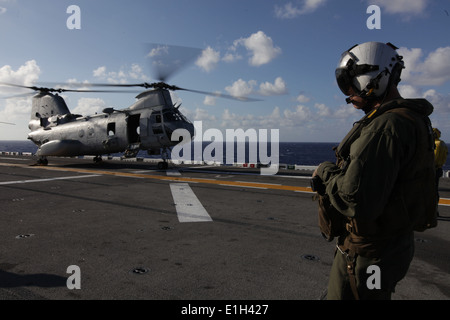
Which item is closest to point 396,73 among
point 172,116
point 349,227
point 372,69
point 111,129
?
point 372,69

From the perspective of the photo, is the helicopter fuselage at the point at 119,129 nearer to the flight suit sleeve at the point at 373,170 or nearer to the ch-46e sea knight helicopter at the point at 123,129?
the ch-46e sea knight helicopter at the point at 123,129

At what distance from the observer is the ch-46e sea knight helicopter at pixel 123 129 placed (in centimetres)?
1700

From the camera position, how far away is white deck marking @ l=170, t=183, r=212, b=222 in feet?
22.1

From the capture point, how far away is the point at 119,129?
18281 millimetres

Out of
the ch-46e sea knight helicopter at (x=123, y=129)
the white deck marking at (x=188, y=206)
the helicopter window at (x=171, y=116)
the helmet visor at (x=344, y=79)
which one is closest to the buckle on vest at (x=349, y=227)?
the helmet visor at (x=344, y=79)

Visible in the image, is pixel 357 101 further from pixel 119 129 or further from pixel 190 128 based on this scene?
pixel 119 129

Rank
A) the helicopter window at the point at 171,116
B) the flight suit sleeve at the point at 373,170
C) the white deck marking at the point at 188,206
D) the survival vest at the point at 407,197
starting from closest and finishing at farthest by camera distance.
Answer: the flight suit sleeve at the point at 373,170, the survival vest at the point at 407,197, the white deck marking at the point at 188,206, the helicopter window at the point at 171,116

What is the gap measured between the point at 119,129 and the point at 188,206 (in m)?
12.2

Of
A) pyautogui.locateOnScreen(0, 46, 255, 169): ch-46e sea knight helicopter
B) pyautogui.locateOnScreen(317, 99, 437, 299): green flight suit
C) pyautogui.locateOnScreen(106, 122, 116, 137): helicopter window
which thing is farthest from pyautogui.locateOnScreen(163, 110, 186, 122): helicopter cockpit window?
pyautogui.locateOnScreen(317, 99, 437, 299): green flight suit

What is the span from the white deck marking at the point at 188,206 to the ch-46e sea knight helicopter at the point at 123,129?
21.9ft

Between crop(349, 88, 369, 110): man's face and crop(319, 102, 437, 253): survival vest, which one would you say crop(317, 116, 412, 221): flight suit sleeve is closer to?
crop(319, 102, 437, 253): survival vest

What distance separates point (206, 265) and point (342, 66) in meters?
3.12
